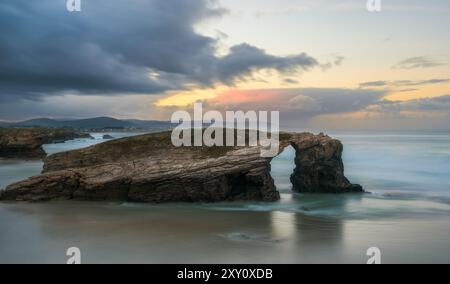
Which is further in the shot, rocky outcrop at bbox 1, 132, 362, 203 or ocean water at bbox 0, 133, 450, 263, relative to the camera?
rocky outcrop at bbox 1, 132, 362, 203

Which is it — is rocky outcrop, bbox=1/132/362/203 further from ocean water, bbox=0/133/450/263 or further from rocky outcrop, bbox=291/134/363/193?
rocky outcrop, bbox=291/134/363/193

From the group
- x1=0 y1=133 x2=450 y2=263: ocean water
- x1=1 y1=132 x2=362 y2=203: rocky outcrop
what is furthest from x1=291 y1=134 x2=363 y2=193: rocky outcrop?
x1=1 y1=132 x2=362 y2=203: rocky outcrop

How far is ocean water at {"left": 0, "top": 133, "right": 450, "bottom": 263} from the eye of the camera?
14336mm

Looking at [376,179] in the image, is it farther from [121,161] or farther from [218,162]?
[121,161]

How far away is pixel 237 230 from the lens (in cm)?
1769

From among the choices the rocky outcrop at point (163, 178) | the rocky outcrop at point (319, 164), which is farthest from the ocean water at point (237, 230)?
the rocky outcrop at point (319, 164)

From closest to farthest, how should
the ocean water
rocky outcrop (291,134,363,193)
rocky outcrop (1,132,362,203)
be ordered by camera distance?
the ocean water, rocky outcrop (1,132,362,203), rocky outcrop (291,134,363,193)

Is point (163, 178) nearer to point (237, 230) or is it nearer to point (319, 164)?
point (237, 230)

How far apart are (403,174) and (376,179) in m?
5.04

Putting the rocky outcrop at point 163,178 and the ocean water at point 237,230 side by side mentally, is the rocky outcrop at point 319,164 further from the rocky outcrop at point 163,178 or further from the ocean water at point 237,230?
the rocky outcrop at point 163,178

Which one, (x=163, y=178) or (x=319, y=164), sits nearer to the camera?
(x=163, y=178)

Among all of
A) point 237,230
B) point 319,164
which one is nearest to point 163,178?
point 237,230

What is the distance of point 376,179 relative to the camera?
37.1 meters
